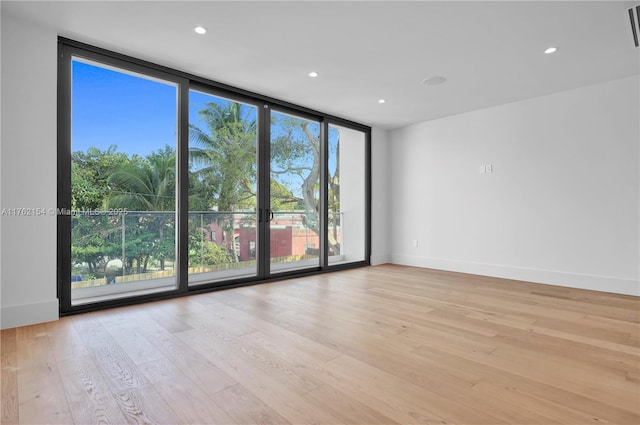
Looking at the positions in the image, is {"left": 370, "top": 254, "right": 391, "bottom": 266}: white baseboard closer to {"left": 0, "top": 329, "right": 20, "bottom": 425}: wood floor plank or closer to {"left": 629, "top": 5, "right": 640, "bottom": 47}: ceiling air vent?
{"left": 629, "top": 5, "right": 640, "bottom": 47}: ceiling air vent

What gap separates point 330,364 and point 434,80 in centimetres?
345

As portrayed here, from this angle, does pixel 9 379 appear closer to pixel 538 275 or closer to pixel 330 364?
pixel 330 364

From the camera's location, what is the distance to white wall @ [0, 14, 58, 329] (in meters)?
2.65

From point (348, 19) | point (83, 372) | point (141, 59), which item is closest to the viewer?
point (83, 372)

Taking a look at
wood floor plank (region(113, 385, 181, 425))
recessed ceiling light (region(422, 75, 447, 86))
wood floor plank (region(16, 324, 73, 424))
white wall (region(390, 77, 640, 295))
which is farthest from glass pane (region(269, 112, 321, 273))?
wood floor plank (region(113, 385, 181, 425))

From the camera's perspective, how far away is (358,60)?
11.3ft

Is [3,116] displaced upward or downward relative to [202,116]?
downward

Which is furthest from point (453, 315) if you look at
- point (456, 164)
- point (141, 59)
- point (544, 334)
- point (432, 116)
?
point (141, 59)

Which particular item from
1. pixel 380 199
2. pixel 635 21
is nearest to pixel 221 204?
pixel 380 199

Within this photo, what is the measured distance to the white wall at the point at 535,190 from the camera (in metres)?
3.92

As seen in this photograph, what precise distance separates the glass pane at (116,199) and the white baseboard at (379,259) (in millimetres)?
3449

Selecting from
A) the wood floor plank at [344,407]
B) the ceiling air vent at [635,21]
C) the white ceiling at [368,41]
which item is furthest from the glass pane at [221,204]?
the ceiling air vent at [635,21]

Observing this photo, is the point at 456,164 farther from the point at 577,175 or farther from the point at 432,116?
the point at 577,175

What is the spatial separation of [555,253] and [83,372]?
5.16 metres
